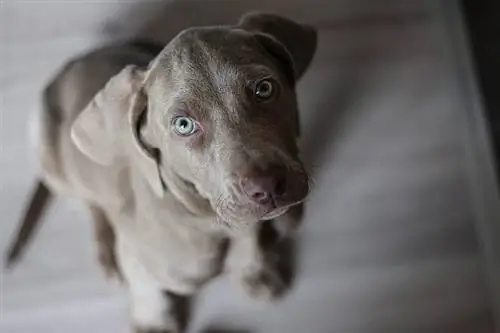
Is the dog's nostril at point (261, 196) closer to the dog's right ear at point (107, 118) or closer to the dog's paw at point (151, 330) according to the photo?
the dog's right ear at point (107, 118)

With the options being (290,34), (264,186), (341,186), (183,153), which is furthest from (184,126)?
(341,186)

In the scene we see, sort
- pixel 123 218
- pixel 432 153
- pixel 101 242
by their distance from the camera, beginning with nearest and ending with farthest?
1. pixel 123 218
2. pixel 101 242
3. pixel 432 153

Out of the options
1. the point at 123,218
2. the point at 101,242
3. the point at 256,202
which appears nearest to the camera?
the point at 256,202

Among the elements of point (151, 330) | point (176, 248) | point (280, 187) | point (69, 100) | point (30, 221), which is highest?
point (280, 187)

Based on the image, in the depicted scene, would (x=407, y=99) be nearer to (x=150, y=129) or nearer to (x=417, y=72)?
(x=417, y=72)

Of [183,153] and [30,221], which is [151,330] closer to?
[30,221]

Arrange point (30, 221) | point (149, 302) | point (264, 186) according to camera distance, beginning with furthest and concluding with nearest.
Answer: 1. point (30, 221)
2. point (149, 302)
3. point (264, 186)

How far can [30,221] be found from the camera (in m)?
1.88

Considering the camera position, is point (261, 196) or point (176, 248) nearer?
point (261, 196)

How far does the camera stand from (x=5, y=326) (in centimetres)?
188

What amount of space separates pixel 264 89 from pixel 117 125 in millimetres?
248

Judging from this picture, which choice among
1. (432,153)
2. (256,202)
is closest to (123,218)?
(256,202)

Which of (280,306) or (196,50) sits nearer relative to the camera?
(196,50)

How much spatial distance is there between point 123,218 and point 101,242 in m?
0.23
